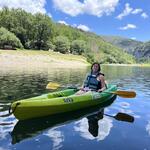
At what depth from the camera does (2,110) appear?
51.1 ft

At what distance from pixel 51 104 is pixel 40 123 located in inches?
44.7

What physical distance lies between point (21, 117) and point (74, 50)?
132 metres

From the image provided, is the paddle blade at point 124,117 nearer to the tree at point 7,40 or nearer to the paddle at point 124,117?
the paddle at point 124,117

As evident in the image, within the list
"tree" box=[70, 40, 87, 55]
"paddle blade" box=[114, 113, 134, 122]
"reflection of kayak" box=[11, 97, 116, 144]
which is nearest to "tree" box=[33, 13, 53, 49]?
"tree" box=[70, 40, 87, 55]

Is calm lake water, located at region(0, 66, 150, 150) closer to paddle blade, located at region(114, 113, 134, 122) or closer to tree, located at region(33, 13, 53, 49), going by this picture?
paddle blade, located at region(114, 113, 134, 122)

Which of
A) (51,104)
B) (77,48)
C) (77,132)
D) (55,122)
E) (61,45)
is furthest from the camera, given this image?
(77,48)

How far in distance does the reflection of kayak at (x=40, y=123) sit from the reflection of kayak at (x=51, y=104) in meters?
0.21

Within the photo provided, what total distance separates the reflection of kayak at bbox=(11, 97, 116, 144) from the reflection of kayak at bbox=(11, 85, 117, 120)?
0.68 ft

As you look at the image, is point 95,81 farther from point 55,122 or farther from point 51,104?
point 55,122

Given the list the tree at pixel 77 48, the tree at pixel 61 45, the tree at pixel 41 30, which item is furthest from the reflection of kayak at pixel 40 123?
the tree at pixel 77 48

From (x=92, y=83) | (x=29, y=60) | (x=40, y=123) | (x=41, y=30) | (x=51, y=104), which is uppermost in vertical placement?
(x=41, y=30)

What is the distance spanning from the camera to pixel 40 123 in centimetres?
1319

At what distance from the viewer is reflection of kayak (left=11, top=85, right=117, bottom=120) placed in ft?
42.4

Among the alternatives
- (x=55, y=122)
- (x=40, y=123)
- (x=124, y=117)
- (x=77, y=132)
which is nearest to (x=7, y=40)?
(x=124, y=117)
